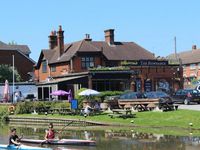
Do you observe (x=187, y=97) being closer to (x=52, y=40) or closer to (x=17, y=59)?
(x=52, y=40)

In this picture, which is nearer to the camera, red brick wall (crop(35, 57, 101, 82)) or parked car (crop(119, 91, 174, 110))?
parked car (crop(119, 91, 174, 110))

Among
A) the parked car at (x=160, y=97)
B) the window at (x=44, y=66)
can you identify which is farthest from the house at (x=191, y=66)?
the parked car at (x=160, y=97)

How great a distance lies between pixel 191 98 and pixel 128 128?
15557 millimetres

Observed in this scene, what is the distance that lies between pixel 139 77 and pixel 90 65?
792 cm

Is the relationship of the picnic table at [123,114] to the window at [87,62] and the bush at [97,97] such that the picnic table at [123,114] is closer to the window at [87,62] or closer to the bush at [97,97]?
the bush at [97,97]

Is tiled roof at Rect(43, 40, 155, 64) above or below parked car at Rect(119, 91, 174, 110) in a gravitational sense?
above

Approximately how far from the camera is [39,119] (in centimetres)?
4597

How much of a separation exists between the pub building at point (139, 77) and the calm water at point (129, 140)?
80.2 feet

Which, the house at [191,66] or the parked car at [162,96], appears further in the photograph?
the house at [191,66]

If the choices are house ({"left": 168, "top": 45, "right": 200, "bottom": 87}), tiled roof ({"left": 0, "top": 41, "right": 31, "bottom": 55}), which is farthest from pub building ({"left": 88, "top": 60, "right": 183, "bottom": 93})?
tiled roof ({"left": 0, "top": 41, "right": 31, "bottom": 55})

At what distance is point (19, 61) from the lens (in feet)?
319

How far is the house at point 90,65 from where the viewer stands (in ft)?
205

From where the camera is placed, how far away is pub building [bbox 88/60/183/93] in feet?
204

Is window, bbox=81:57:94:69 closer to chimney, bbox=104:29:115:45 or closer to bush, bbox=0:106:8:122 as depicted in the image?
chimney, bbox=104:29:115:45
